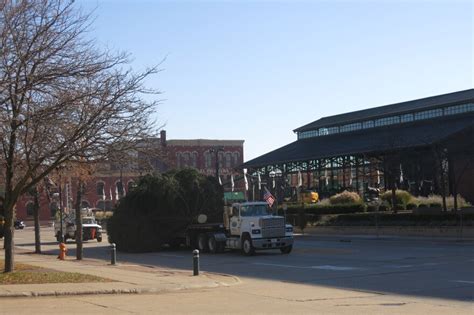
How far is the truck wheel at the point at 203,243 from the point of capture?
33.9 metres

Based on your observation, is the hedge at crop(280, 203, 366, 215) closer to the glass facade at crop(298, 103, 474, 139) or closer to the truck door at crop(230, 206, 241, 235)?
the glass facade at crop(298, 103, 474, 139)

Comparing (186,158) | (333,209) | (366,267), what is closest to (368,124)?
(333,209)

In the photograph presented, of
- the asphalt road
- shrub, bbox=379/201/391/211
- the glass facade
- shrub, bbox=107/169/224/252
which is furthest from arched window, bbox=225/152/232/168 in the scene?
the asphalt road

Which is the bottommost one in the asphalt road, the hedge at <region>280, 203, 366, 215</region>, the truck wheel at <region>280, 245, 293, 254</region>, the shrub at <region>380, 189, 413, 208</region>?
the asphalt road

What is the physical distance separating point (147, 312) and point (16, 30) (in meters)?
8.57

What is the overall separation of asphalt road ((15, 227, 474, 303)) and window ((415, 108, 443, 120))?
33152mm

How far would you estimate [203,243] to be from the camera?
34.1 m

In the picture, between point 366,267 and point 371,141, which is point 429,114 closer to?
point 371,141

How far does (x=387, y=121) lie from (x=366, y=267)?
169ft

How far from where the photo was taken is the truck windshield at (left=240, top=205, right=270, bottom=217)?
31.0 meters

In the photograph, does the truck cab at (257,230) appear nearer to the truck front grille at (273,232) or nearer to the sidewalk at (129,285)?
the truck front grille at (273,232)

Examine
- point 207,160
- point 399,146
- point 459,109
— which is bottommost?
point 399,146

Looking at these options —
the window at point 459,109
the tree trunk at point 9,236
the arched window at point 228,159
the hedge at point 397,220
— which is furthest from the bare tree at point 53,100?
the arched window at point 228,159

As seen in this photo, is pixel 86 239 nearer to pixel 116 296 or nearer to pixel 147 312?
pixel 116 296
